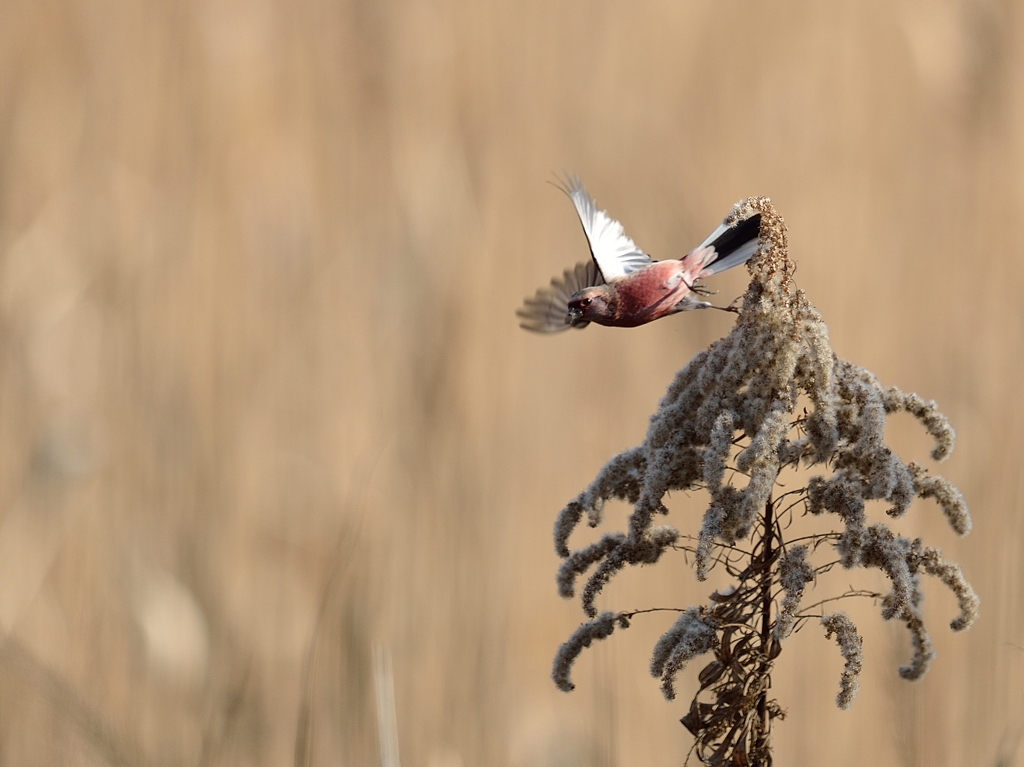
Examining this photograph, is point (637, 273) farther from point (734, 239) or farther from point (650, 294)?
point (734, 239)

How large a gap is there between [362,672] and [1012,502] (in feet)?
3.70

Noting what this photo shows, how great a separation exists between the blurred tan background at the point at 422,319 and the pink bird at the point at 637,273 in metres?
1.01

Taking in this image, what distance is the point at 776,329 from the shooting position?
955 mm

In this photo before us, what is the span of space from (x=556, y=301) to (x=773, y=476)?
0.94 metres

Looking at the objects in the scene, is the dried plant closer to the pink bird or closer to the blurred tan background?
the pink bird

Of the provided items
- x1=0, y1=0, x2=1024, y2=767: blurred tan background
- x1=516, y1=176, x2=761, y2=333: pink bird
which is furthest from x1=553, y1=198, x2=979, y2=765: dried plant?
x1=0, y1=0, x2=1024, y2=767: blurred tan background

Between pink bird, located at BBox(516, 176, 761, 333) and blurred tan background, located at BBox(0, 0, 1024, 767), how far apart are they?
3.32 ft

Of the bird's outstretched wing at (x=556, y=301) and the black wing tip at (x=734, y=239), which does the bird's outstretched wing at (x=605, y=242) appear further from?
the black wing tip at (x=734, y=239)

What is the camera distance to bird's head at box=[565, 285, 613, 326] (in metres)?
1.43

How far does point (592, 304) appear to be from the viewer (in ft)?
4.74

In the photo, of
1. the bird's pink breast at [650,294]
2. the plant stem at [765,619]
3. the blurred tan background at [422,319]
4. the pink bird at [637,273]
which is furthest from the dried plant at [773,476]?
the blurred tan background at [422,319]

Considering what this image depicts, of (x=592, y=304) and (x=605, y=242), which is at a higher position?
(x=605, y=242)

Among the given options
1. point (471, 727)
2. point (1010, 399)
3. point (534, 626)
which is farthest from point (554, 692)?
point (1010, 399)

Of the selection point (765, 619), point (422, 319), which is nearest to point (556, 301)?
point (765, 619)
